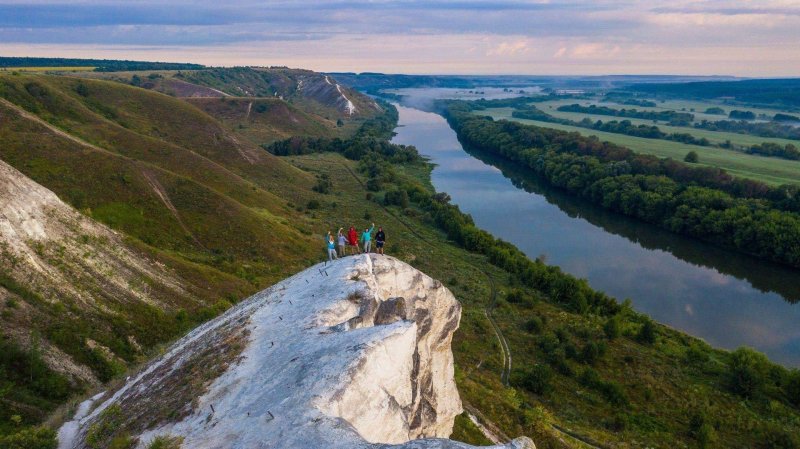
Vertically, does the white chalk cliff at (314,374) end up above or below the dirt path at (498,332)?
above

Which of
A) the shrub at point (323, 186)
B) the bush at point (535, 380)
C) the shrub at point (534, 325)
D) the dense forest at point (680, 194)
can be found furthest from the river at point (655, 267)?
the shrub at point (323, 186)

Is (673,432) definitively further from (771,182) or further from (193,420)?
(771,182)

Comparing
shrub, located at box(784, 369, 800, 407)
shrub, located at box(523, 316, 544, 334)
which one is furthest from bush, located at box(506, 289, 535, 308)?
shrub, located at box(784, 369, 800, 407)

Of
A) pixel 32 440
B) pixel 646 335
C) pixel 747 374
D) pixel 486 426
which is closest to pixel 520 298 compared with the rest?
pixel 646 335

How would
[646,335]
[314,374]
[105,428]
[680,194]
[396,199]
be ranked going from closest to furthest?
[314,374] < [105,428] < [646,335] < [680,194] < [396,199]

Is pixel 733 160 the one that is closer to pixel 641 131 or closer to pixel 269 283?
pixel 641 131

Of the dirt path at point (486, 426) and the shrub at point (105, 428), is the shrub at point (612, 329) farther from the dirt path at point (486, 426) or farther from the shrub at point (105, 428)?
the shrub at point (105, 428)

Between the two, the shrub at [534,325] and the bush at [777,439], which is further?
the shrub at [534,325]

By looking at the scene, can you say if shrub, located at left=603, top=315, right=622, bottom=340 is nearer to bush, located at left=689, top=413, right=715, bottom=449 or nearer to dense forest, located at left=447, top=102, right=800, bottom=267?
bush, located at left=689, top=413, right=715, bottom=449

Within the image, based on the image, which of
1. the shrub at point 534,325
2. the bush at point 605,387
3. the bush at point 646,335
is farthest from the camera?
the shrub at point 534,325
